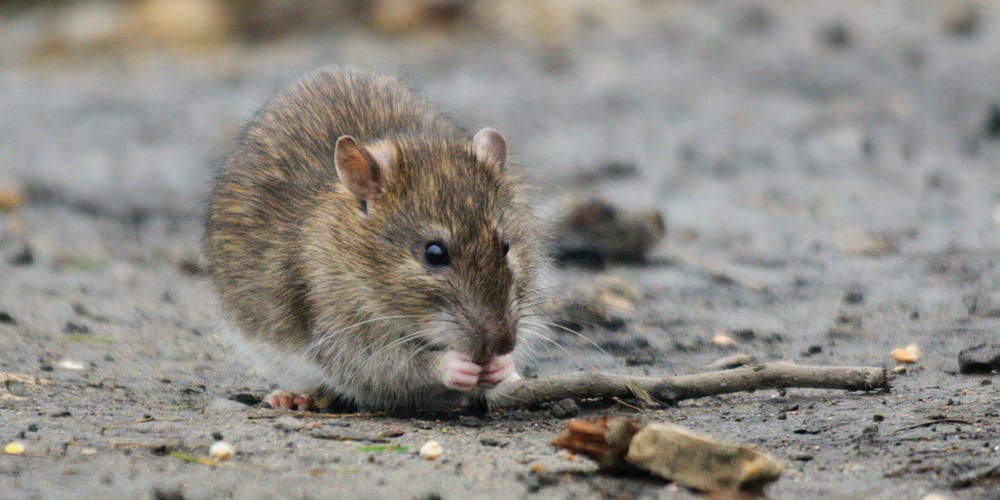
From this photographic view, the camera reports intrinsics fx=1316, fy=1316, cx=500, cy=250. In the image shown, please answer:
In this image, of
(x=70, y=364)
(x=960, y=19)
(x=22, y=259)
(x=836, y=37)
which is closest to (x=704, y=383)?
(x=70, y=364)

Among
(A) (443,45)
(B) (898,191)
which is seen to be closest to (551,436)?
(B) (898,191)

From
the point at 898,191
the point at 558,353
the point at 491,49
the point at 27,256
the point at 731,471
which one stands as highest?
the point at 491,49

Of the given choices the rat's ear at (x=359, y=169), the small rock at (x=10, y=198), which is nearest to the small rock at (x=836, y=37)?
the small rock at (x=10, y=198)

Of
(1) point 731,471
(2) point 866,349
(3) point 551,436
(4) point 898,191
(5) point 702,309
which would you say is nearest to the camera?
(1) point 731,471

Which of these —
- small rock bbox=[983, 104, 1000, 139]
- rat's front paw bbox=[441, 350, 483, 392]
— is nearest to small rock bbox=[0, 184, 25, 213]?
rat's front paw bbox=[441, 350, 483, 392]

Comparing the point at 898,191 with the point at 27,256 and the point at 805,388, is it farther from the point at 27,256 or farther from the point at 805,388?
the point at 27,256
